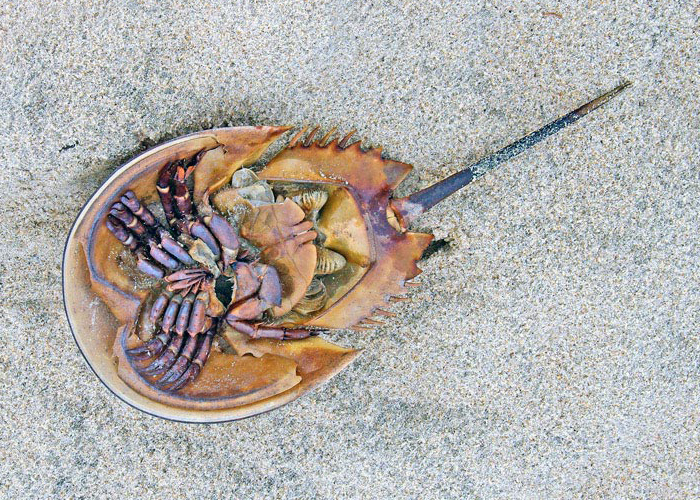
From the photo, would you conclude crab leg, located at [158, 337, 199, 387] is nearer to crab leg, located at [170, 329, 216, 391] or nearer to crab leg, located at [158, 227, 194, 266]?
crab leg, located at [170, 329, 216, 391]

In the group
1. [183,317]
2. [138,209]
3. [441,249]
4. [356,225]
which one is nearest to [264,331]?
[183,317]

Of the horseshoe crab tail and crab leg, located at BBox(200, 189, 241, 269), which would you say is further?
the horseshoe crab tail

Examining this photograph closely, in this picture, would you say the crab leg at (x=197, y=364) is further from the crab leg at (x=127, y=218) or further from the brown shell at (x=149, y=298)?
the crab leg at (x=127, y=218)

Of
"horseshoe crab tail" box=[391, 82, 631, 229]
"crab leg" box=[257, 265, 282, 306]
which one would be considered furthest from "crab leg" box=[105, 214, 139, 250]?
"horseshoe crab tail" box=[391, 82, 631, 229]

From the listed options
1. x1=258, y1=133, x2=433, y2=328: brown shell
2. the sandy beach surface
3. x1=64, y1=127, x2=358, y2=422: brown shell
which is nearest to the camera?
x1=64, y1=127, x2=358, y2=422: brown shell

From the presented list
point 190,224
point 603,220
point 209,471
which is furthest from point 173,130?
point 603,220

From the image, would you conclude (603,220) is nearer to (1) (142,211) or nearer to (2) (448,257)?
(2) (448,257)

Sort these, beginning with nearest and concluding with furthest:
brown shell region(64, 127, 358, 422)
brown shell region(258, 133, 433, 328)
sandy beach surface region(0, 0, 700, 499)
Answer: brown shell region(64, 127, 358, 422)
brown shell region(258, 133, 433, 328)
sandy beach surface region(0, 0, 700, 499)

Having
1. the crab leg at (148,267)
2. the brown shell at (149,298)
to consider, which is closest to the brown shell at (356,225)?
the brown shell at (149,298)
